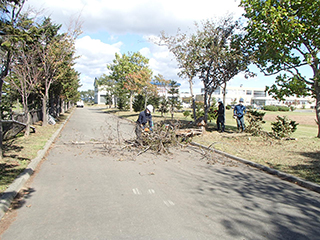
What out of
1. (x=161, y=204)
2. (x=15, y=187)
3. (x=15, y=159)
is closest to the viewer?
(x=161, y=204)

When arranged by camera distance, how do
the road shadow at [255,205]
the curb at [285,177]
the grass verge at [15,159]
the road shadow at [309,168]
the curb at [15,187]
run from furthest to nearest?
the road shadow at [309,168] → the curb at [285,177] → the grass verge at [15,159] → the curb at [15,187] → the road shadow at [255,205]

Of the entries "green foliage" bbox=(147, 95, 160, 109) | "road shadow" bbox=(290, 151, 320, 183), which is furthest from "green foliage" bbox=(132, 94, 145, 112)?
"road shadow" bbox=(290, 151, 320, 183)

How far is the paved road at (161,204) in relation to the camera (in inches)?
151

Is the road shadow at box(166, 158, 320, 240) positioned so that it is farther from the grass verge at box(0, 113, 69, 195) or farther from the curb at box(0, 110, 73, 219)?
the grass verge at box(0, 113, 69, 195)

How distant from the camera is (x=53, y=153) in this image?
9711 mm

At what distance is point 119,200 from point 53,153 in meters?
5.63

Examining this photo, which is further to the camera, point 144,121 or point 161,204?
point 144,121

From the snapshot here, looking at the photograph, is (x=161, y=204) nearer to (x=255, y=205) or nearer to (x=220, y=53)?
(x=255, y=205)

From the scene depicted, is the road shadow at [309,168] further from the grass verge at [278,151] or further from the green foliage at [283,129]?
the green foliage at [283,129]

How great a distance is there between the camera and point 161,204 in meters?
4.86

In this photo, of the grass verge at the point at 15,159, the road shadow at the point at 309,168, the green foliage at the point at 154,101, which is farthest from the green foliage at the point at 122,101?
the road shadow at the point at 309,168

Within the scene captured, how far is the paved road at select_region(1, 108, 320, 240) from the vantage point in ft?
12.6

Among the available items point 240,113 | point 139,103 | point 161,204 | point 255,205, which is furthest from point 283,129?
point 139,103

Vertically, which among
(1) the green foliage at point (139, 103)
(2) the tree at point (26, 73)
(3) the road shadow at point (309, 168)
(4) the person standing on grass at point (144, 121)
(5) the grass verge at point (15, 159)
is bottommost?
(3) the road shadow at point (309, 168)
